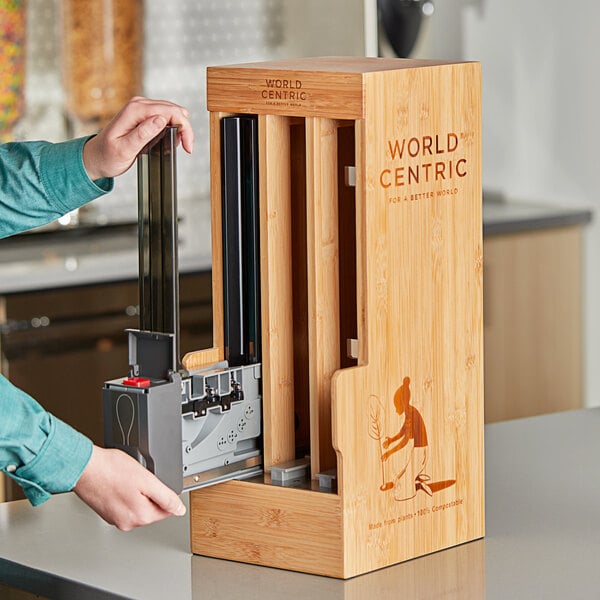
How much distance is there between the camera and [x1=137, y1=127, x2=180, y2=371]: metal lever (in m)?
1.25

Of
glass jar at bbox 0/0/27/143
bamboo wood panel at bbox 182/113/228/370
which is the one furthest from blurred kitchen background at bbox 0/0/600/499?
bamboo wood panel at bbox 182/113/228/370

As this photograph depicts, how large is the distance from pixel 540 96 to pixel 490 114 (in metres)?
0.13

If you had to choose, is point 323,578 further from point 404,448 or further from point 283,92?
point 283,92

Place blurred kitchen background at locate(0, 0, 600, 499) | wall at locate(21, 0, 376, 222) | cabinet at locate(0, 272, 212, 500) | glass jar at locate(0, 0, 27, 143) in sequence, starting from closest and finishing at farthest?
cabinet at locate(0, 272, 212, 500), glass jar at locate(0, 0, 27, 143), blurred kitchen background at locate(0, 0, 600, 499), wall at locate(21, 0, 376, 222)

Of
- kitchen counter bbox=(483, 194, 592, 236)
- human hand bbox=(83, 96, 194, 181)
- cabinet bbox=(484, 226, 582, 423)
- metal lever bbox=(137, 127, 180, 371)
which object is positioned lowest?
cabinet bbox=(484, 226, 582, 423)

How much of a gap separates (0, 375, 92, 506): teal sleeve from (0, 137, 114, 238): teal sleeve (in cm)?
32

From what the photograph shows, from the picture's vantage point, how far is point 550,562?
1.33 meters

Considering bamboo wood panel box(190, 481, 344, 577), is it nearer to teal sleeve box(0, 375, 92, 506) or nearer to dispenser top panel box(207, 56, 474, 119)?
teal sleeve box(0, 375, 92, 506)

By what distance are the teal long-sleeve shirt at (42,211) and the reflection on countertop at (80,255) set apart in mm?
1316

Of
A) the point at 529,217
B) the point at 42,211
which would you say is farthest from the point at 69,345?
the point at 42,211

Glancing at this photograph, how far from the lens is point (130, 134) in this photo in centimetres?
138

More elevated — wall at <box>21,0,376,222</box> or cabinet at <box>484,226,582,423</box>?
wall at <box>21,0,376,222</box>

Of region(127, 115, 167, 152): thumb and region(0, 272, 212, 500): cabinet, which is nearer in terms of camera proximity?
region(127, 115, 167, 152): thumb

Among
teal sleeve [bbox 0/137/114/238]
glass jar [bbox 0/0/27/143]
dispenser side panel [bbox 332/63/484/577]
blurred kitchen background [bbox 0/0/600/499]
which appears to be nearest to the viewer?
dispenser side panel [bbox 332/63/484/577]
